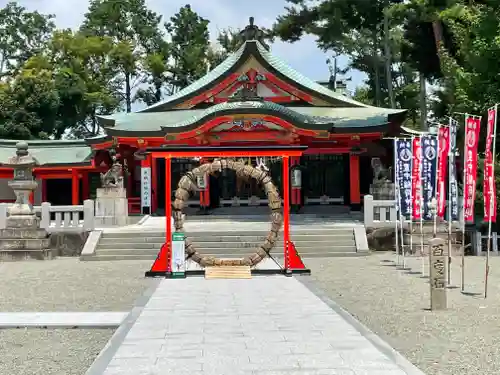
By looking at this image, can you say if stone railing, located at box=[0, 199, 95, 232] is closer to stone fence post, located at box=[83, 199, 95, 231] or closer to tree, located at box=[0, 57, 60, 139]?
stone fence post, located at box=[83, 199, 95, 231]

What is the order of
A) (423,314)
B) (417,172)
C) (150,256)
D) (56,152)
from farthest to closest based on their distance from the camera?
(56,152) → (150,256) → (417,172) → (423,314)

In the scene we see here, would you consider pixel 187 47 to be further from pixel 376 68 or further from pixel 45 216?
pixel 45 216

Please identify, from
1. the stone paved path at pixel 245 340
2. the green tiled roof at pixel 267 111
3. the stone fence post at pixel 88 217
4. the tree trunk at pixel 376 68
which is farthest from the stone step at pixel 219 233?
the tree trunk at pixel 376 68

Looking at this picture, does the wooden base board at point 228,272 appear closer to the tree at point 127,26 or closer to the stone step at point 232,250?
the stone step at point 232,250

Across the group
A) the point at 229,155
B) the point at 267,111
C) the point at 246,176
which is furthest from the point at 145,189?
the point at 229,155

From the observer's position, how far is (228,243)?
17.5m

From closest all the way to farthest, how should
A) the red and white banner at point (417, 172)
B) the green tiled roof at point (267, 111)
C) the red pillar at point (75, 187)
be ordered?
1. the red and white banner at point (417, 172)
2. the green tiled roof at point (267, 111)
3. the red pillar at point (75, 187)

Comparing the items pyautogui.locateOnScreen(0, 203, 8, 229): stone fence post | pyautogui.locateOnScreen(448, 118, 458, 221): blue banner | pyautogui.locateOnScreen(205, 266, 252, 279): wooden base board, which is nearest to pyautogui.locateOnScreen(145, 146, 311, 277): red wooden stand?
pyautogui.locateOnScreen(205, 266, 252, 279): wooden base board

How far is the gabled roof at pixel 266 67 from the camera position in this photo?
80.7 feet

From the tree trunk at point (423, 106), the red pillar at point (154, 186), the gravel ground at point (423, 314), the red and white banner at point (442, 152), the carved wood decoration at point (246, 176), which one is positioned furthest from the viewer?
the tree trunk at point (423, 106)

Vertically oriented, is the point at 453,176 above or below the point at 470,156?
below

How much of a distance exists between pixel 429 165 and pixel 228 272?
6.06 metres

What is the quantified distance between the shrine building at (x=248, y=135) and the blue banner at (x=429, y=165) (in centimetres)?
666

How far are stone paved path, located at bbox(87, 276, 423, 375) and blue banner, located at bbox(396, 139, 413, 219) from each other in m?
7.39
